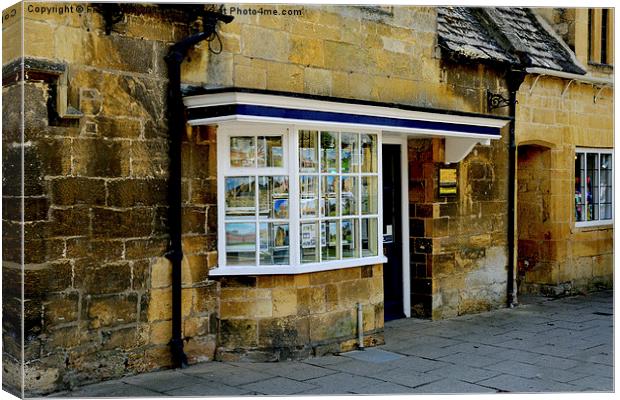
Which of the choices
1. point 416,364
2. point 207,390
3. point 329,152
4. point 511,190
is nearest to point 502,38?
point 511,190

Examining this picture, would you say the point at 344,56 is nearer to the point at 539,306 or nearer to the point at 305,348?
the point at 305,348

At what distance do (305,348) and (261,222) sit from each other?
1366 mm

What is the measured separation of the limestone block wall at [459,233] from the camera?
1063cm

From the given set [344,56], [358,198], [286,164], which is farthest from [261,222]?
[344,56]

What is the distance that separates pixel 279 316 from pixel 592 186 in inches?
290

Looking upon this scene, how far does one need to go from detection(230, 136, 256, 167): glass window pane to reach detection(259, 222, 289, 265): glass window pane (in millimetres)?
637

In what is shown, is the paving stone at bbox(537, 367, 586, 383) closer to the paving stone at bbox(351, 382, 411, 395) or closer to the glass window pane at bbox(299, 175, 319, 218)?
the paving stone at bbox(351, 382, 411, 395)

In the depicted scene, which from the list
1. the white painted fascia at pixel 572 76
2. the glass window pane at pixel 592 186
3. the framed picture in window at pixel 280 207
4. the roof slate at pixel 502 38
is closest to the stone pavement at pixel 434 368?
the framed picture in window at pixel 280 207

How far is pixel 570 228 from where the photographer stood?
12938mm

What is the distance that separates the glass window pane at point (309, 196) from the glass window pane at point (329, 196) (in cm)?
8

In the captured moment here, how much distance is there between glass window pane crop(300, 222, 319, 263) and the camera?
27.5 feet

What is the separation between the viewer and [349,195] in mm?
8812

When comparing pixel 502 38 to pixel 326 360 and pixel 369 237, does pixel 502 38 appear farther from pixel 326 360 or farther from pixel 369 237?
pixel 326 360

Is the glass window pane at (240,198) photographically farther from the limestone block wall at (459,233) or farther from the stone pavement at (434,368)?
the limestone block wall at (459,233)
